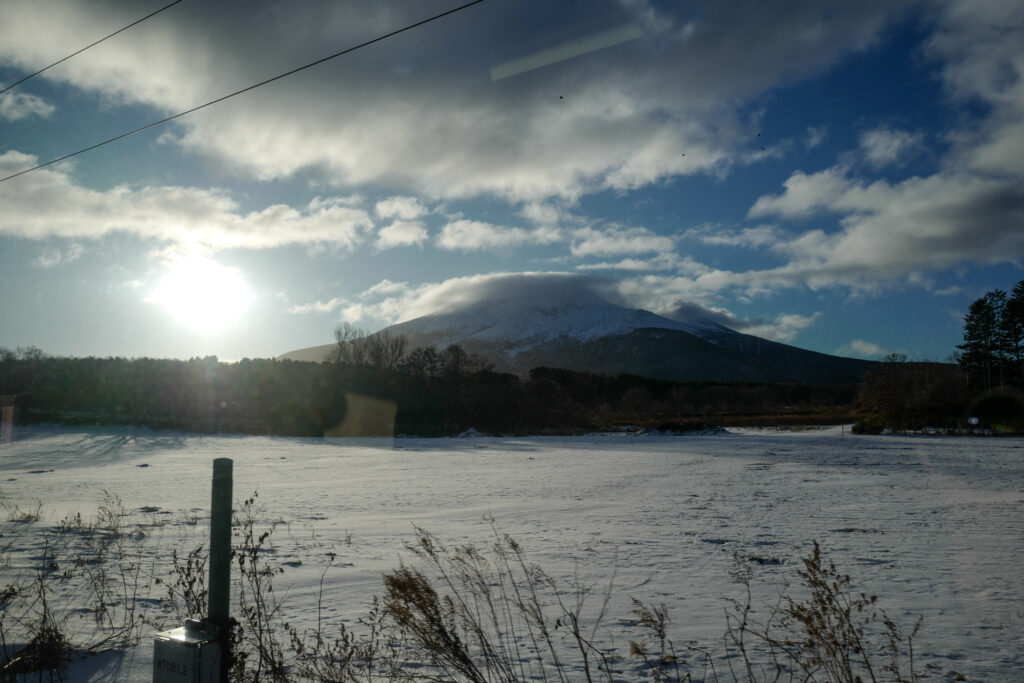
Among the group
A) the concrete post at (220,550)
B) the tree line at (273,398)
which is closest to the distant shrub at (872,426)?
the tree line at (273,398)

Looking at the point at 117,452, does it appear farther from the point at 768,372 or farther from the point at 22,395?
the point at 768,372

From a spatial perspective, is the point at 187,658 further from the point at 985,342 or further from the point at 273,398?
the point at 985,342

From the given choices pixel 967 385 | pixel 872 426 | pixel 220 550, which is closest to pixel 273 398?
pixel 220 550

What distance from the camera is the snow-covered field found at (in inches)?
230

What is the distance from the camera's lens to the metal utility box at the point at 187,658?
10.3 feet

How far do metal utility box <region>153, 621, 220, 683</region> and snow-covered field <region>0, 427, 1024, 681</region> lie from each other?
61.3 inches

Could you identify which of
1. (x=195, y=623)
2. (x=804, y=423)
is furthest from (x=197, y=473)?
(x=804, y=423)

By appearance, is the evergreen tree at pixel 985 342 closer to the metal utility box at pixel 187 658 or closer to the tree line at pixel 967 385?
the tree line at pixel 967 385

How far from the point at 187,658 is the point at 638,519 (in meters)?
8.48

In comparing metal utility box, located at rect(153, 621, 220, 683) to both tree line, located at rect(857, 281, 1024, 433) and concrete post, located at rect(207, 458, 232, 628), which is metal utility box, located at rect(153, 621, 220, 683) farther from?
tree line, located at rect(857, 281, 1024, 433)

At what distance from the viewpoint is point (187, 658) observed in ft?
10.4

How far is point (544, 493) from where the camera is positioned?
13.8 m

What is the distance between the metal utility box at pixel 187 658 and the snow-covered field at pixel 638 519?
1.56 metres

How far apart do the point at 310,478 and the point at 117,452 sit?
11.4 m
